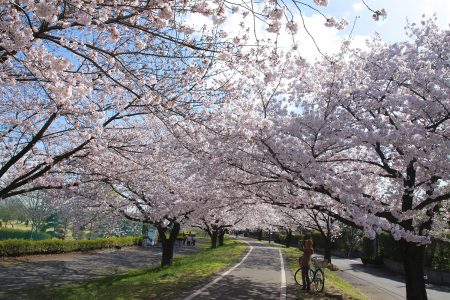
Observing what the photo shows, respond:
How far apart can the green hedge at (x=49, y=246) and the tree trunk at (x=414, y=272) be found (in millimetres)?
22126

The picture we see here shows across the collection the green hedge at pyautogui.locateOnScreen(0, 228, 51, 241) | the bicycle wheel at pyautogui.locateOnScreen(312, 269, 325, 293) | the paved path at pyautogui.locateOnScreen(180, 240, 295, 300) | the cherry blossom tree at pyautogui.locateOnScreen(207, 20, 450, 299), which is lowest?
the paved path at pyautogui.locateOnScreen(180, 240, 295, 300)

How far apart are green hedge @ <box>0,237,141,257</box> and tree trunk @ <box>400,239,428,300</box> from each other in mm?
22126

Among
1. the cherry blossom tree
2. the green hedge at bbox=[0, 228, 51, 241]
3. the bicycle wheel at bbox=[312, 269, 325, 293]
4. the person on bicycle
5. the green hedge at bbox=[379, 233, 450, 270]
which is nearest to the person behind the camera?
the cherry blossom tree

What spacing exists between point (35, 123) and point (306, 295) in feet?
30.1

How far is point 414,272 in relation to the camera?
10164 mm

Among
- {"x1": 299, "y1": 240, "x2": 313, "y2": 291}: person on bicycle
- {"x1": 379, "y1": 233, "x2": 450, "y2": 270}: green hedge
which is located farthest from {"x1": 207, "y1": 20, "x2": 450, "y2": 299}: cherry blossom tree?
{"x1": 379, "y1": 233, "x2": 450, "y2": 270}: green hedge

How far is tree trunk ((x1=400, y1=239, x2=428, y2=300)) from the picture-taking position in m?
10.1

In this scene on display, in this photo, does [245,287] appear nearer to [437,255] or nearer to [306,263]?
[306,263]

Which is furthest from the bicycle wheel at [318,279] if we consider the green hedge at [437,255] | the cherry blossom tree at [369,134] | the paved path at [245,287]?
the green hedge at [437,255]

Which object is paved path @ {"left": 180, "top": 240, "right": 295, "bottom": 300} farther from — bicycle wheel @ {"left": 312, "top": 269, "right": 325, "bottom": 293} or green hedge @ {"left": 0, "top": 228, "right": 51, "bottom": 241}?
green hedge @ {"left": 0, "top": 228, "right": 51, "bottom": 241}

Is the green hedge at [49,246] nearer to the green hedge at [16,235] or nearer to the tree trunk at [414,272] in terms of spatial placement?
the green hedge at [16,235]

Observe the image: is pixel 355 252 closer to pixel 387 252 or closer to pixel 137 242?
pixel 387 252

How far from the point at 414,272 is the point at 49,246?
2491 centimetres

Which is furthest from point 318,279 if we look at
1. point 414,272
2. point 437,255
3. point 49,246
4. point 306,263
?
point 49,246
